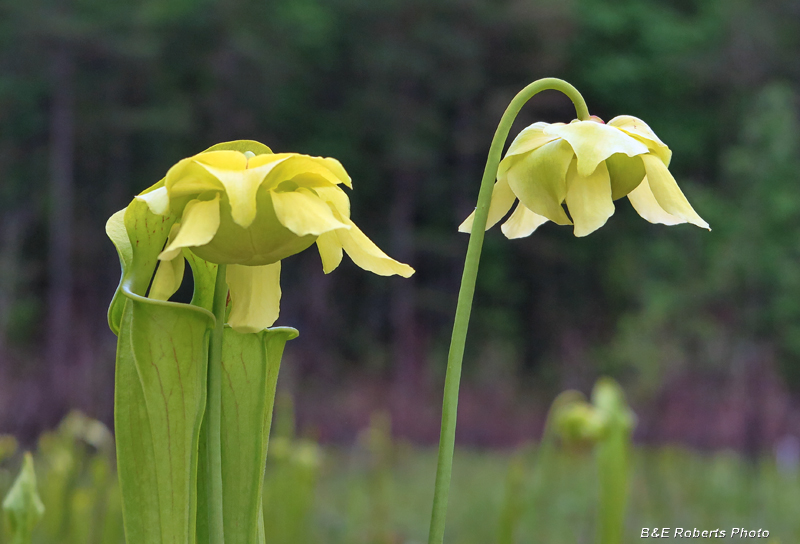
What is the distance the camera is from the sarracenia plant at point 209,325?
39cm

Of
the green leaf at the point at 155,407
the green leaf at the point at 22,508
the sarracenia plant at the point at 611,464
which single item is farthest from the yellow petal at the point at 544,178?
the sarracenia plant at the point at 611,464

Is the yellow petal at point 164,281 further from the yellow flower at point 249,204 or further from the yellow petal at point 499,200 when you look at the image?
the yellow petal at point 499,200

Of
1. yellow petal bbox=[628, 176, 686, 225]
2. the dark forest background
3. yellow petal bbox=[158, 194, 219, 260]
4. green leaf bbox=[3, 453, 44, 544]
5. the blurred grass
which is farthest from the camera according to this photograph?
the dark forest background

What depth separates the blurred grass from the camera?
4.36 ft

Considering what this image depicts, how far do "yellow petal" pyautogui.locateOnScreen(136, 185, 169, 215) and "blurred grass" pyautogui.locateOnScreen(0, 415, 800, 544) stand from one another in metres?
0.73

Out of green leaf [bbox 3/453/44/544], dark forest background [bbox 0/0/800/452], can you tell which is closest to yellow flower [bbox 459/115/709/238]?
green leaf [bbox 3/453/44/544]

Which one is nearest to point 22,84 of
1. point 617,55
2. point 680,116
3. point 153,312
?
point 617,55

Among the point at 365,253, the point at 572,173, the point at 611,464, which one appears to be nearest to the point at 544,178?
the point at 572,173

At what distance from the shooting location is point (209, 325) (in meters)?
0.43

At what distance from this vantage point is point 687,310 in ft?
30.2

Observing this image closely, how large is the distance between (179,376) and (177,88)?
11.2 metres

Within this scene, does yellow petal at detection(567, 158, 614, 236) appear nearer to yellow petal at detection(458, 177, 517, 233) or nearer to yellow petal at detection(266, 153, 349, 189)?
yellow petal at detection(458, 177, 517, 233)

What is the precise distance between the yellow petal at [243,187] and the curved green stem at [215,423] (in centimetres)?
7

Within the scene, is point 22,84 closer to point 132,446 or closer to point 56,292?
point 56,292
